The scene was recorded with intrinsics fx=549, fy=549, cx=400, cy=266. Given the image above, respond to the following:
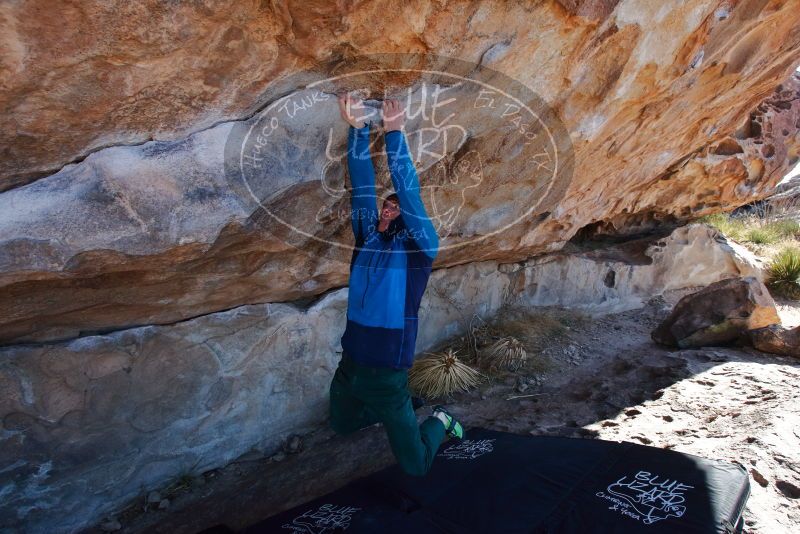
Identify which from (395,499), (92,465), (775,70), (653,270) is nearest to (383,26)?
(395,499)

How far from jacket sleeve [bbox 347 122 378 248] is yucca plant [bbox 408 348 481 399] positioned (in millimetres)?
2047

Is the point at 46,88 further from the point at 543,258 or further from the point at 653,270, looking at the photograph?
the point at 653,270

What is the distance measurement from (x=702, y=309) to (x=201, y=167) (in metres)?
4.53

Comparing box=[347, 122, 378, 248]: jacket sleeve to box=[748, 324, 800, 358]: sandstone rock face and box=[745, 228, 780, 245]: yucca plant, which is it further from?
box=[745, 228, 780, 245]: yucca plant

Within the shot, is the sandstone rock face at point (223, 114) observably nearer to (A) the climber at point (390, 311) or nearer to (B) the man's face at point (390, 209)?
(A) the climber at point (390, 311)

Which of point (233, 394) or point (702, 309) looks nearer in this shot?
point (233, 394)

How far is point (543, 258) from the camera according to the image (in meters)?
5.65

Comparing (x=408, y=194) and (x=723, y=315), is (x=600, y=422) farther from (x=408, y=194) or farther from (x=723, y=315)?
(x=408, y=194)

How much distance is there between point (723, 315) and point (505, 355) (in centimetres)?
200

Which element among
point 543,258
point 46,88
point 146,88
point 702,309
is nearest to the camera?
point 46,88

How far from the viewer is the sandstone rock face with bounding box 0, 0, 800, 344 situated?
2.02m

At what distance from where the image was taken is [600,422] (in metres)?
3.67

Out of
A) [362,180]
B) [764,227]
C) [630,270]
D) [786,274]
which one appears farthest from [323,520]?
[764,227]

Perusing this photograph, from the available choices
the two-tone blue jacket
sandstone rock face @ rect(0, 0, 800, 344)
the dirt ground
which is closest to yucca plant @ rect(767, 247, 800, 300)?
the dirt ground
